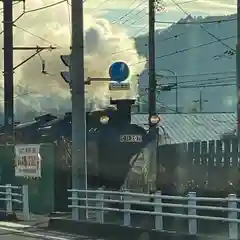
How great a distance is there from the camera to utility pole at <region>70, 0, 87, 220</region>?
18.7 metres

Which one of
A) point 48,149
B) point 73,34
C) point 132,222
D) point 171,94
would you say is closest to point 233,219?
point 132,222

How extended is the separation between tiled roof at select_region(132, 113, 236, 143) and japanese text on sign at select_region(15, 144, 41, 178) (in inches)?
917

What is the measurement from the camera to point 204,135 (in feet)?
Result: 176

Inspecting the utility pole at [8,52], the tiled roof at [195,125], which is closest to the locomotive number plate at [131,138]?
the utility pole at [8,52]

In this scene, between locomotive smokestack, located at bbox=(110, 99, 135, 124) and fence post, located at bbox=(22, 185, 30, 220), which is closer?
fence post, located at bbox=(22, 185, 30, 220)

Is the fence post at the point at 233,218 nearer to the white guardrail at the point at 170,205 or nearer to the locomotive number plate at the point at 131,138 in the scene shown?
the white guardrail at the point at 170,205

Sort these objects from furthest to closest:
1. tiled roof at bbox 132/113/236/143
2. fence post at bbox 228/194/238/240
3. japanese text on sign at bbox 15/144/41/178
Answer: tiled roof at bbox 132/113/236/143 < japanese text on sign at bbox 15/144/41/178 < fence post at bbox 228/194/238/240

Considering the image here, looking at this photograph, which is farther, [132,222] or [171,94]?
[171,94]

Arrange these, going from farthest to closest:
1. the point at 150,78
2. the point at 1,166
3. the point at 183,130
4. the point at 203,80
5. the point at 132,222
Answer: the point at 203,80, the point at 183,130, the point at 150,78, the point at 1,166, the point at 132,222

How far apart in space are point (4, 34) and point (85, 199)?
46.4 ft

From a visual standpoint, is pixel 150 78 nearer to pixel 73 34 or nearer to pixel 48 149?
pixel 48 149

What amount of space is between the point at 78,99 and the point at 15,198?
587cm

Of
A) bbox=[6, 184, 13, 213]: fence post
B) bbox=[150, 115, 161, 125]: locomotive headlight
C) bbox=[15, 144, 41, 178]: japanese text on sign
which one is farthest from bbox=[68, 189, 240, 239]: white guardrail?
bbox=[150, 115, 161, 125]: locomotive headlight

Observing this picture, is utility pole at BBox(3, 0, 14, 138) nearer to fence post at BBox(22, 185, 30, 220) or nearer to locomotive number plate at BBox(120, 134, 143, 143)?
A: locomotive number plate at BBox(120, 134, 143, 143)
